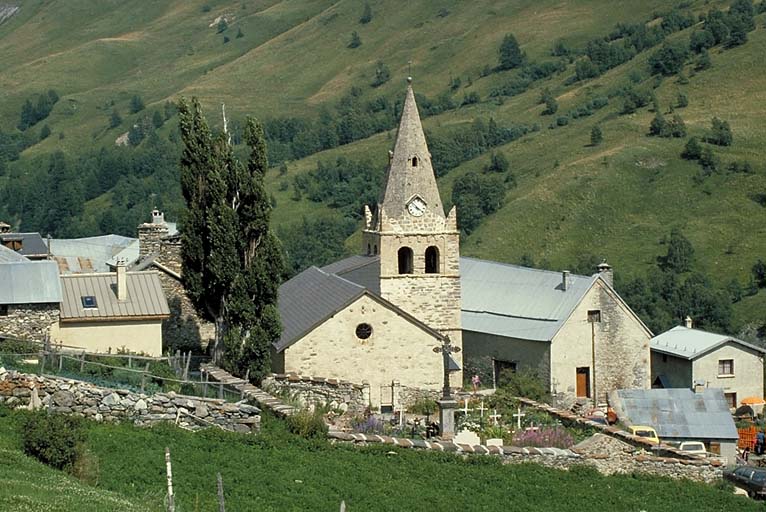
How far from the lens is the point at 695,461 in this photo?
1111 inches

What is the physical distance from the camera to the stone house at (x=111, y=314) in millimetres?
34656

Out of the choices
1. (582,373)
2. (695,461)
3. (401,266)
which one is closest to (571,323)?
(582,373)

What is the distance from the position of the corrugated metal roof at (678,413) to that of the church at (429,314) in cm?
578

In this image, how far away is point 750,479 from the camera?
29.8m

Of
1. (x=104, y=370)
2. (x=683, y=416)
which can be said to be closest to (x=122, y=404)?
(x=104, y=370)

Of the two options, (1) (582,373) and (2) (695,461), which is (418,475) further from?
(1) (582,373)

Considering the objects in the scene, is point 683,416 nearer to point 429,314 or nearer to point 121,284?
point 429,314

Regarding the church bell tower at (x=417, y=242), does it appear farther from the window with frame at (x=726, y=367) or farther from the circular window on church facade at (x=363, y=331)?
the window with frame at (x=726, y=367)

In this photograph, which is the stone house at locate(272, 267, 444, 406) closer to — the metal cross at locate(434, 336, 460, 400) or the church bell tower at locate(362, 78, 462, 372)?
the metal cross at locate(434, 336, 460, 400)

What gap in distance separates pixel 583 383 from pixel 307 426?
28.4 metres

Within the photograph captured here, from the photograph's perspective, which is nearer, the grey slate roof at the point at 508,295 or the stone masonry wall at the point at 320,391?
the stone masonry wall at the point at 320,391

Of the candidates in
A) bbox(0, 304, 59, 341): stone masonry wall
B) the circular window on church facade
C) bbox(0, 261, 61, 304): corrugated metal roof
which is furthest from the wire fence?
the circular window on church facade

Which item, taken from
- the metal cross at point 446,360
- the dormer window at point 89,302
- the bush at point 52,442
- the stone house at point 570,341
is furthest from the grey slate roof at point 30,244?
the bush at point 52,442

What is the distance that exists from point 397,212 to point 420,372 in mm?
7917
